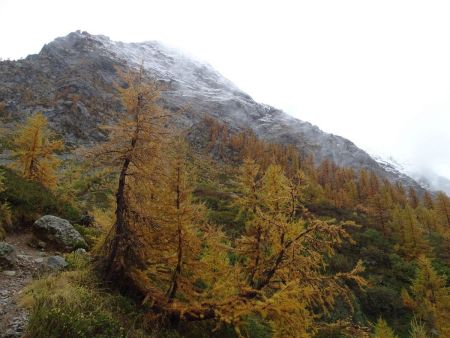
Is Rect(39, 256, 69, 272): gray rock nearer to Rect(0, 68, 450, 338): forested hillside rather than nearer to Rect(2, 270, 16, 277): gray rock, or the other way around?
Rect(0, 68, 450, 338): forested hillside

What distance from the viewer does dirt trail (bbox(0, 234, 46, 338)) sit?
6266 mm

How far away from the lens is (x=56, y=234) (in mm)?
12219

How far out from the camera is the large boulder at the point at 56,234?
12.1 m

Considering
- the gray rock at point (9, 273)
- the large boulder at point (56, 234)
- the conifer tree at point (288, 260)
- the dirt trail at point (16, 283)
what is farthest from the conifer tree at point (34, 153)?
the conifer tree at point (288, 260)

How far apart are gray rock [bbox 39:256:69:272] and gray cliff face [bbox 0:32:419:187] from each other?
581 cm

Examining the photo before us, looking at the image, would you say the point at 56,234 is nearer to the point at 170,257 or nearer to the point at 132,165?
the point at 132,165

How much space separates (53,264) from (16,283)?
1.21 metres

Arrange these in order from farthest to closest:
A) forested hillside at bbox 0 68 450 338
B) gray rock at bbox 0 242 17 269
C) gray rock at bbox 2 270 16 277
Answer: gray rock at bbox 0 242 17 269, gray rock at bbox 2 270 16 277, forested hillside at bbox 0 68 450 338

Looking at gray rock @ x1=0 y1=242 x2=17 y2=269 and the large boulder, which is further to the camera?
the large boulder

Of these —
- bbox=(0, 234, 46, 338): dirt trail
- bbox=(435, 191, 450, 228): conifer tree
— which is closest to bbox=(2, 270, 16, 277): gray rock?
bbox=(0, 234, 46, 338): dirt trail

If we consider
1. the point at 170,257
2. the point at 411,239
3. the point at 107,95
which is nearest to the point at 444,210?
the point at 411,239

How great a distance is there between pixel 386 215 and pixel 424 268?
19989 mm

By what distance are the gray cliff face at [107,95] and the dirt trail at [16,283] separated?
6037 millimetres

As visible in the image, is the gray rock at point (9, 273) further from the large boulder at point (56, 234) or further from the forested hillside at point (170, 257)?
the large boulder at point (56, 234)
